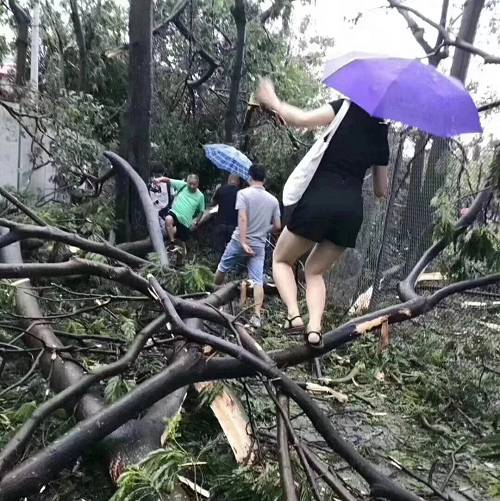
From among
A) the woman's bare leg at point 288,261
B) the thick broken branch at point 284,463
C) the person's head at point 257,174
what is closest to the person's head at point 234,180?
the person's head at point 257,174

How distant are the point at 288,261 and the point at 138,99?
4.23 metres

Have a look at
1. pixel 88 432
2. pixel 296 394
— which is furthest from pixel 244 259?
pixel 88 432

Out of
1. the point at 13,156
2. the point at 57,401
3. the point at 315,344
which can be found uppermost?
the point at 13,156

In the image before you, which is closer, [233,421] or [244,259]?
[233,421]

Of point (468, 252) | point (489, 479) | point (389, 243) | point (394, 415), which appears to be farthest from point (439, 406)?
point (389, 243)

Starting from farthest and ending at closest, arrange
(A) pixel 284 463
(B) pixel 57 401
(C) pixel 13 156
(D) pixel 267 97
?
1. (C) pixel 13 156
2. (D) pixel 267 97
3. (B) pixel 57 401
4. (A) pixel 284 463

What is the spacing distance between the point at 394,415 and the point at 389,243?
8.58 feet

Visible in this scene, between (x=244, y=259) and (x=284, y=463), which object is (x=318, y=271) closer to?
(x=284, y=463)

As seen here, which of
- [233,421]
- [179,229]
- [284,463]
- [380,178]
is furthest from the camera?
[179,229]

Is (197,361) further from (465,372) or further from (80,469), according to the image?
(465,372)

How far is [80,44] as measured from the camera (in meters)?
10.3

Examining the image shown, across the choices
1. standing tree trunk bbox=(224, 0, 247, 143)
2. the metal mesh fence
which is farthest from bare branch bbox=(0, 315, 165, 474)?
standing tree trunk bbox=(224, 0, 247, 143)

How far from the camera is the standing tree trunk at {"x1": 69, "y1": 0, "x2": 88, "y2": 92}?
32.6 ft

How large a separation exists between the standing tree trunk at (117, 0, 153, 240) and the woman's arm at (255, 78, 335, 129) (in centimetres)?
400
